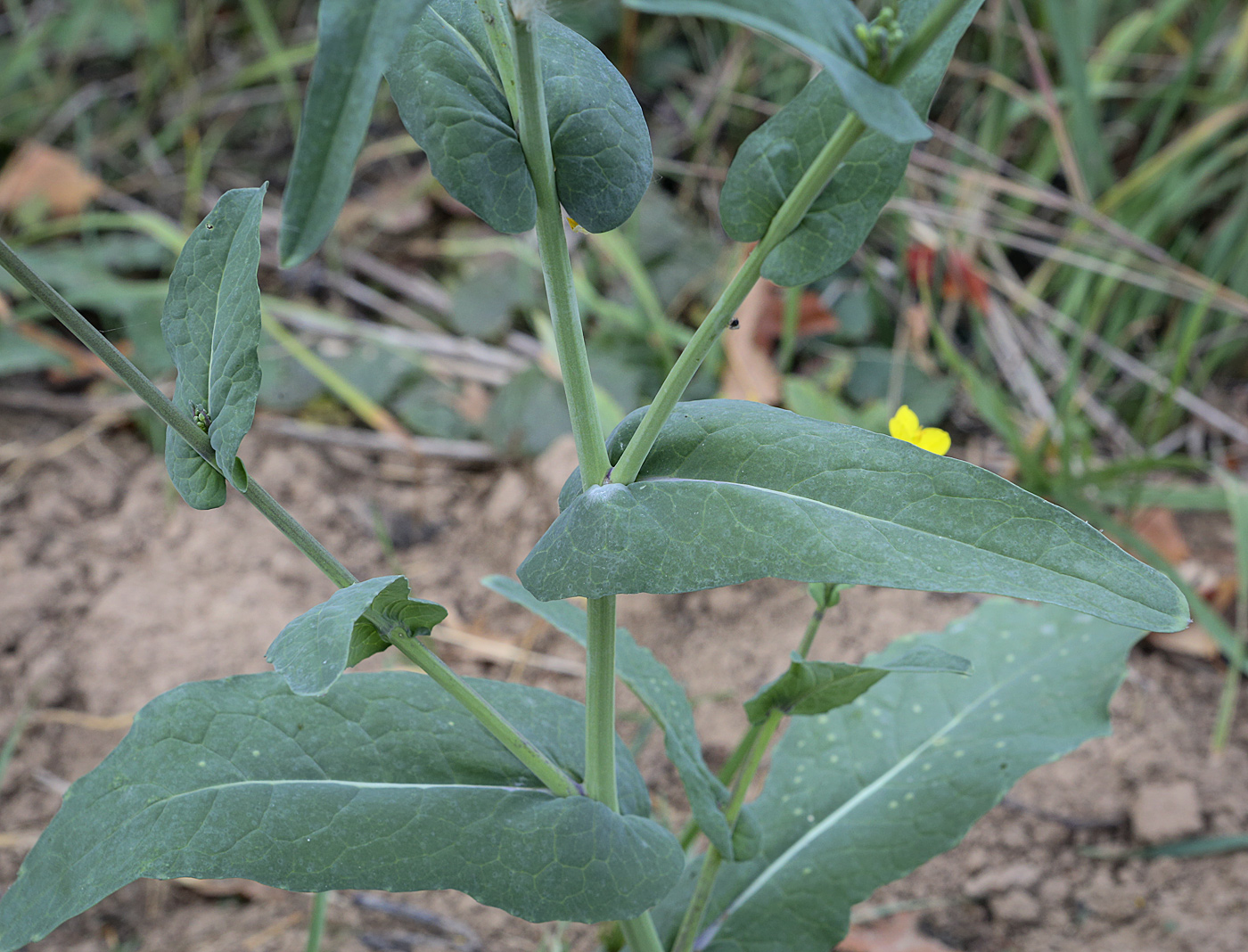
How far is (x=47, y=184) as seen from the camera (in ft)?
9.02

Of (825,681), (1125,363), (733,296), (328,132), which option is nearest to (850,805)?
(825,681)

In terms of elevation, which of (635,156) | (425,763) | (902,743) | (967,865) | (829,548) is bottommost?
(967,865)

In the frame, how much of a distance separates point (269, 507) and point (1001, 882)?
131cm

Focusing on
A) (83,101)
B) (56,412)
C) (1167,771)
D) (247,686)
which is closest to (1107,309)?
(1167,771)

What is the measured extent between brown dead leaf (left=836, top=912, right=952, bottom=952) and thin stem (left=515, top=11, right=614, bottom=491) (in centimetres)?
97

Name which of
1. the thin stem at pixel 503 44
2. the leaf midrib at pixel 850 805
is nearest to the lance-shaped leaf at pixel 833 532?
the thin stem at pixel 503 44

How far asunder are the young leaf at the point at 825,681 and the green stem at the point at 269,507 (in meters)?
0.22

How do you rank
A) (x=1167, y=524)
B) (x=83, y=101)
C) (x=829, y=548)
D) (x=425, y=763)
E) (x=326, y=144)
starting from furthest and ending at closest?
(x=83, y=101)
(x=1167, y=524)
(x=425, y=763)
(x=829, y=548)
(x=326, y=144)

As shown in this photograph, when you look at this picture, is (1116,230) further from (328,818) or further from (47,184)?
(47,184)

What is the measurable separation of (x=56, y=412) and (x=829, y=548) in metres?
2.33

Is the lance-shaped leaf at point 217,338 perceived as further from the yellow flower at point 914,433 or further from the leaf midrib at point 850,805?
the leaf midrib at point 850,805

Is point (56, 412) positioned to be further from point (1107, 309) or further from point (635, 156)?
point (1107, 309)

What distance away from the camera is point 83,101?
3072 mm

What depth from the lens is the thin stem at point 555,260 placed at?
705mm
